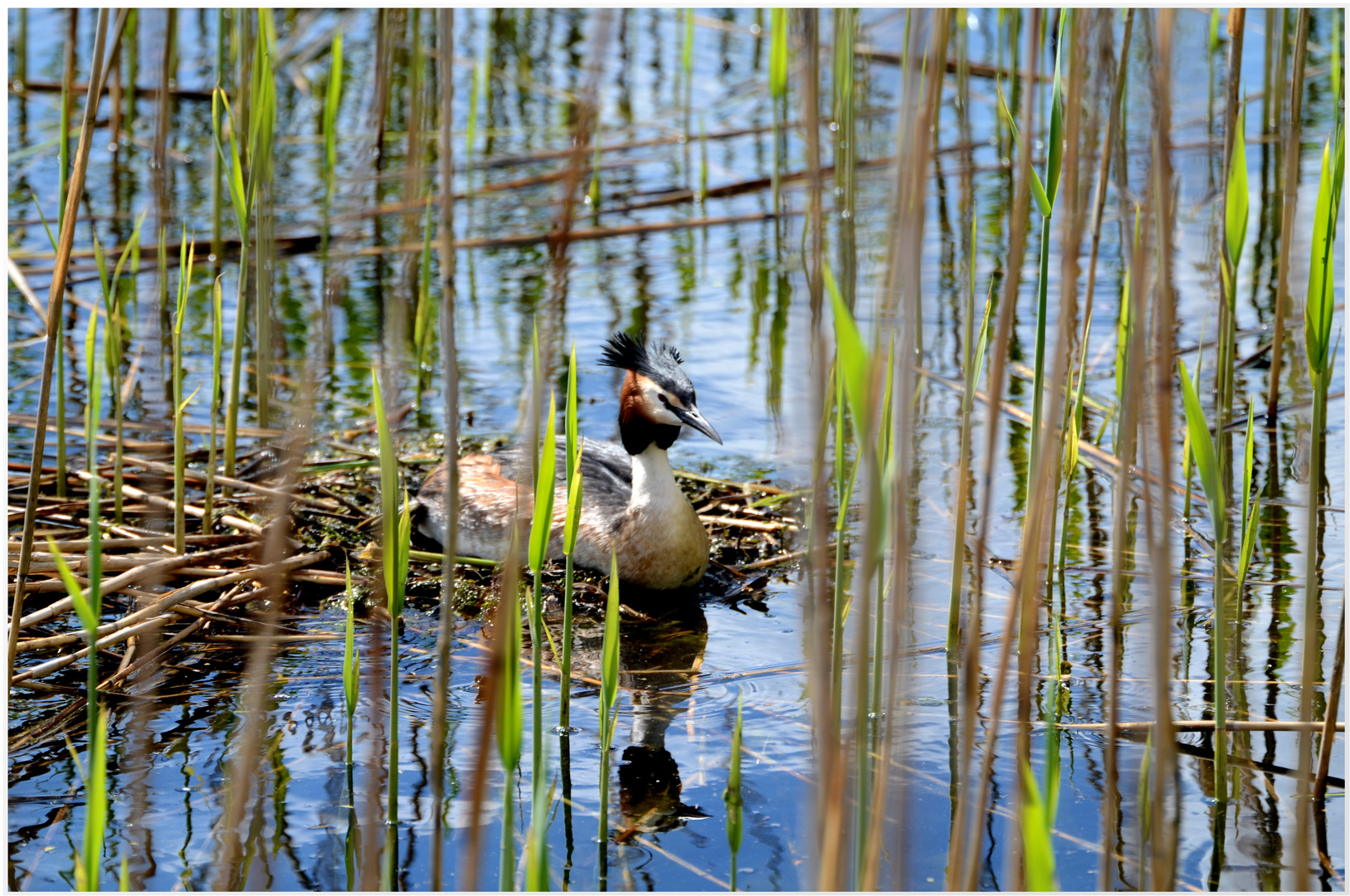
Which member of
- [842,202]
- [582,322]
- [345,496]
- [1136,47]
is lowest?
[345,496]

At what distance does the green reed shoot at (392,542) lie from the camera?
2150 mm

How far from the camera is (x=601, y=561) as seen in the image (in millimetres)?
4648

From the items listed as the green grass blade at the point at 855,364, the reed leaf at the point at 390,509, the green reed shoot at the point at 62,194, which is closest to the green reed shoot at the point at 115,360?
the green reed shoot at the point at 62,194

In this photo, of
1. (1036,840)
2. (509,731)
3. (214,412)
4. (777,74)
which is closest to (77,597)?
(509,731)

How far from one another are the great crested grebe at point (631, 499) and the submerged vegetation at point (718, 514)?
99 mm

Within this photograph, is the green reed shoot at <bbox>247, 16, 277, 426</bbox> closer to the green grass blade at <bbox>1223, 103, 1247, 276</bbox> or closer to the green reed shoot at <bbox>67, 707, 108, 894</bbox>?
the green reed shoot at <bbox>67, 707, 108, 894</bbox>

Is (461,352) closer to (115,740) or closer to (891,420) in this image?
(115,740)

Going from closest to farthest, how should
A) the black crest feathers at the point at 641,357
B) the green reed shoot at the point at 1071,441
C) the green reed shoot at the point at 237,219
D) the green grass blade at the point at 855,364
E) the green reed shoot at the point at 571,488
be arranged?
the green grass blade at the point at 855,364, the green reed shoot at the point at 571,488, the green reed shoot at the point at 1071,441, the green reed shoot at the point at 237,219, the black crest feathers at the point at 641,357

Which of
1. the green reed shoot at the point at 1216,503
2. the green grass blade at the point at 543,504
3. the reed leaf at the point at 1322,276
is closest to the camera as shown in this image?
the green reed shoot at the point at 1216,503

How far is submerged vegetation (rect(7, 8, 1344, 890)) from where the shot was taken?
1966 millimetres

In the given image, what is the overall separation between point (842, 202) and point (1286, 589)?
227 cm

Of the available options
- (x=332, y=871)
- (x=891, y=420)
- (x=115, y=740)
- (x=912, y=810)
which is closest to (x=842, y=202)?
(x=891, y=420)

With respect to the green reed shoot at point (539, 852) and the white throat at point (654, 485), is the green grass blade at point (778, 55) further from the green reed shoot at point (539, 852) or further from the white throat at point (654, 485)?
the green reed shoot at point (539, 852)

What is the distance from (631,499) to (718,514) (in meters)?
0.55
